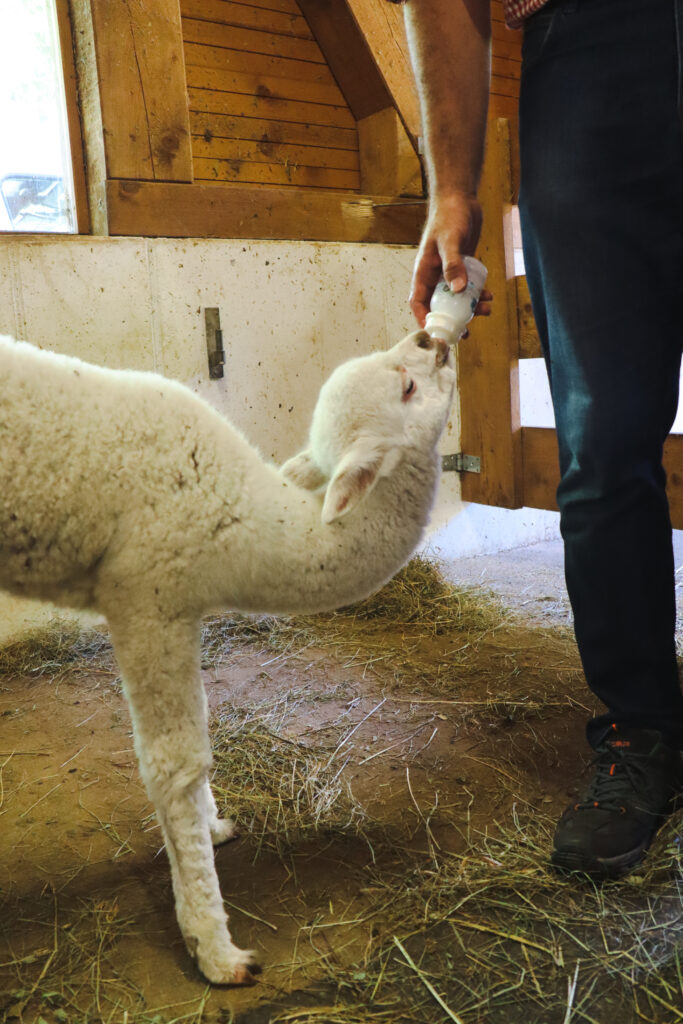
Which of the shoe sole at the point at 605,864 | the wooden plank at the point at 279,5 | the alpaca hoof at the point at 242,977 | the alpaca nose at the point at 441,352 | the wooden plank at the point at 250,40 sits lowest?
the alpaca hoof at the point at 242,977

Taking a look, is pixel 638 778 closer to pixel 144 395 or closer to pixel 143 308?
pixel 144 395

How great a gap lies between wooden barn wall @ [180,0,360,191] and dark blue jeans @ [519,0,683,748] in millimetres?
3425

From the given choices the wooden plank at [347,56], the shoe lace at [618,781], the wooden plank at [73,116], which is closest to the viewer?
the shoe lace at [618,781]

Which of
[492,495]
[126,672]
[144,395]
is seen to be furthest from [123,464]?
[492,495]

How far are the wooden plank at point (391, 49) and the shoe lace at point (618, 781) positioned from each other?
3871 millimetres

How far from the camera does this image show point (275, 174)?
5199 millimetres

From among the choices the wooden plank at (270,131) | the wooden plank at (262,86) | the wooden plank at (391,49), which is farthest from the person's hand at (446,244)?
the wooden plank at (262,86)

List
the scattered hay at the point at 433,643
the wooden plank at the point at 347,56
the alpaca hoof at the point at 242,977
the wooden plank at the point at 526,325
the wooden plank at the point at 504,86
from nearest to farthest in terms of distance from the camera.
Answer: the alpaca hoof at the point at 242,977 < the scattered hay at the point at 433,643 < the wooden plank at the point at 526,325 < the wooden plank at the point at 347,56 < the wooden plank at the point at 504,86

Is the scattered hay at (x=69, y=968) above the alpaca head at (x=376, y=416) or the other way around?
the other way around

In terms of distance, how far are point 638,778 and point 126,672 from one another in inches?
47.0

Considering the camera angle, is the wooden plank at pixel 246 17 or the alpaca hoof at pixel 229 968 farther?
the wooden plank at pixel 246 17

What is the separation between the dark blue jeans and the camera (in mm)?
1794

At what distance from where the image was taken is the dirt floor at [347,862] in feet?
4.94

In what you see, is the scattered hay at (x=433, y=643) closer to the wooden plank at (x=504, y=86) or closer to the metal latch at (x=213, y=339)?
the metal latch at (x=213, y=339)
